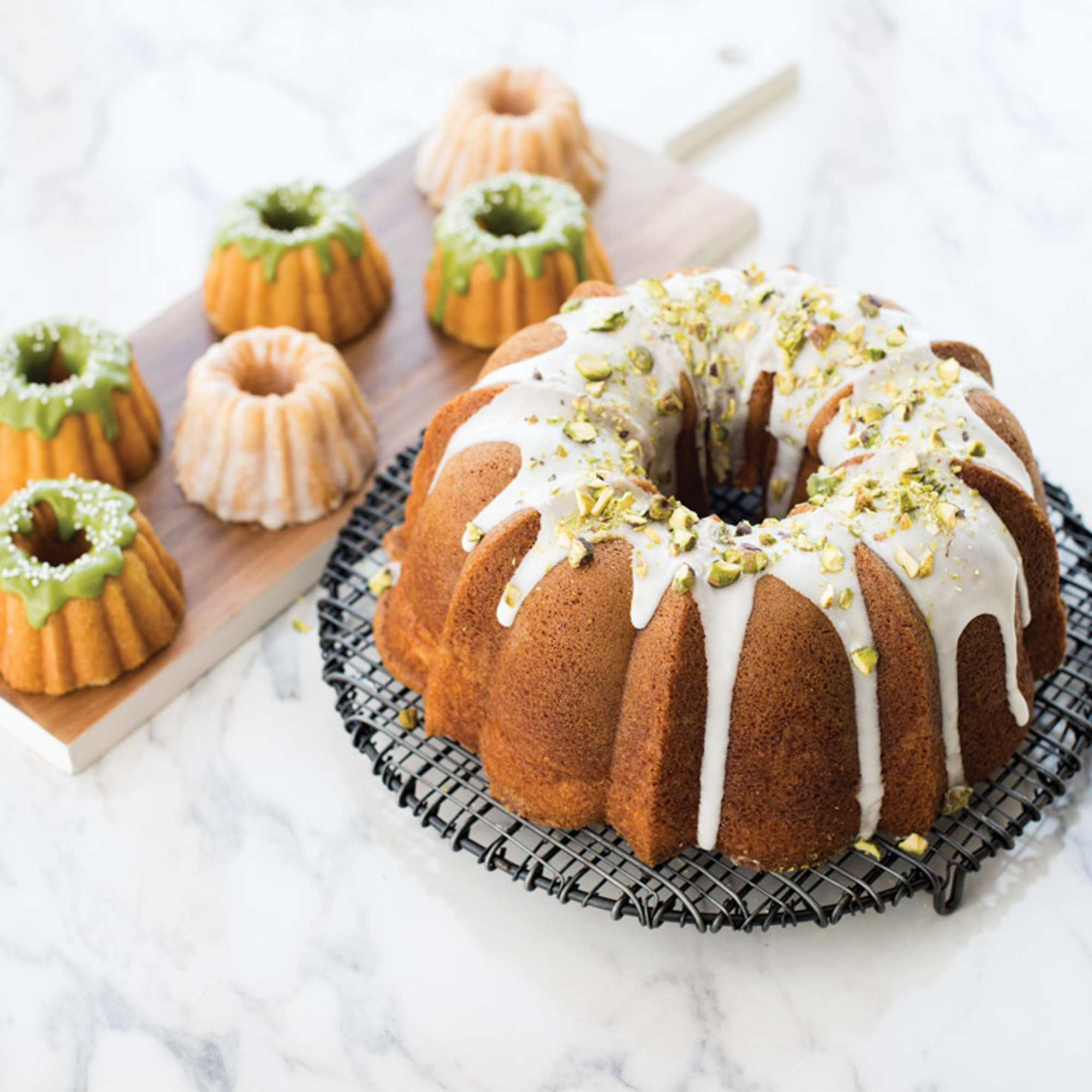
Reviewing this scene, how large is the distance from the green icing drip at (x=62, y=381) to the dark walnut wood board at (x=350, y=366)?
0.20 metres

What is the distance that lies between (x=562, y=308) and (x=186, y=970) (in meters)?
1.12

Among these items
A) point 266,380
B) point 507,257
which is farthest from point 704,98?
point 266,380

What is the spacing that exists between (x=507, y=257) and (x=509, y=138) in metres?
0.46

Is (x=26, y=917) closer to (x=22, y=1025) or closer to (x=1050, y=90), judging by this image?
(x=22, y=1025)

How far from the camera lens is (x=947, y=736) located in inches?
82.5

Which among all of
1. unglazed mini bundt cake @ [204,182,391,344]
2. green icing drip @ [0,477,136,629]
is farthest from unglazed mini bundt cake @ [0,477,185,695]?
unglazed mini bundt cake @ [204,182,391,344]

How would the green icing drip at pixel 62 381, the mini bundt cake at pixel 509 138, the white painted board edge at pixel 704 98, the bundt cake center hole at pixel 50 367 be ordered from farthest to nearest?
the white painted board edge at pixel 704 98 → the mini bundt cake at pixel 509 138 → the bundt cake center hole at pixel 50 367 → the green icing drip at pixel 62 381

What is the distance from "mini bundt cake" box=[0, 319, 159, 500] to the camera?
8.61 ft

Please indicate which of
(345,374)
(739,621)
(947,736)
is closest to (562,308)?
(345,374)

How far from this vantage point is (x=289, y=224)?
3066mm

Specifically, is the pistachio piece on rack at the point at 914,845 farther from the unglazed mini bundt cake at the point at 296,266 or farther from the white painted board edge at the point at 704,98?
the white painted board edge at the point at 704,98

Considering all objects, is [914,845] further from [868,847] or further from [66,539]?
[66,539]

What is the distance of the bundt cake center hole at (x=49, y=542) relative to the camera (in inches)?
96.0

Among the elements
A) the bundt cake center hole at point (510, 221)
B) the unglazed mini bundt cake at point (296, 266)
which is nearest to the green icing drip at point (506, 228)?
the bundt cake center hole at point (510, 221)
